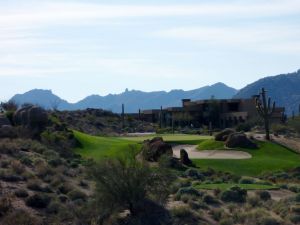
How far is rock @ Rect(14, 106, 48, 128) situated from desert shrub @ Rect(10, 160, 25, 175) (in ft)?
62.6

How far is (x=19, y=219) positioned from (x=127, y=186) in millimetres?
4347

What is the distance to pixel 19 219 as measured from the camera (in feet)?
70.4

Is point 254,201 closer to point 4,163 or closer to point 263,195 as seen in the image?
point 263,195

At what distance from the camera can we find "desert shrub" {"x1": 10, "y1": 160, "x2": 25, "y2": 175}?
2977cm

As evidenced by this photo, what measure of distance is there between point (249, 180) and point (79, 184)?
10709 mm

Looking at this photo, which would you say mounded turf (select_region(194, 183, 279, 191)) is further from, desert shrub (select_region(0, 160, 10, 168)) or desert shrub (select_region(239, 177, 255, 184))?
desert shrub (select_region(0, 160, 10, 168))

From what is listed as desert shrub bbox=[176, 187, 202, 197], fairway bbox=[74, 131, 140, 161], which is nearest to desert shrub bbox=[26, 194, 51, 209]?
desert shrub bbox=[176, 187, 202, 197]

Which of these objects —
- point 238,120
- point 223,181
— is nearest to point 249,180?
point 223,181

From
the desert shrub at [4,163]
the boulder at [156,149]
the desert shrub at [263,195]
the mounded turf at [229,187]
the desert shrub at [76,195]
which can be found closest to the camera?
the desert shrub at [76,195]

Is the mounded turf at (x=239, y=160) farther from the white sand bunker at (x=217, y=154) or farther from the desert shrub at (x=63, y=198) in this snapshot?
the desert shrub at (x=63, y=198)

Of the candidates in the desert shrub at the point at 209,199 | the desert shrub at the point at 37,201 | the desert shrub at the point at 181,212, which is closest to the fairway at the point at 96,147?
the desert shrub at the point at 209,199

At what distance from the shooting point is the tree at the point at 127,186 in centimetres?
2399

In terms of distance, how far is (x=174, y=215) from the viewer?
82.8 ft

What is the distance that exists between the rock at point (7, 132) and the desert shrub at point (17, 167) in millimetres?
12778
